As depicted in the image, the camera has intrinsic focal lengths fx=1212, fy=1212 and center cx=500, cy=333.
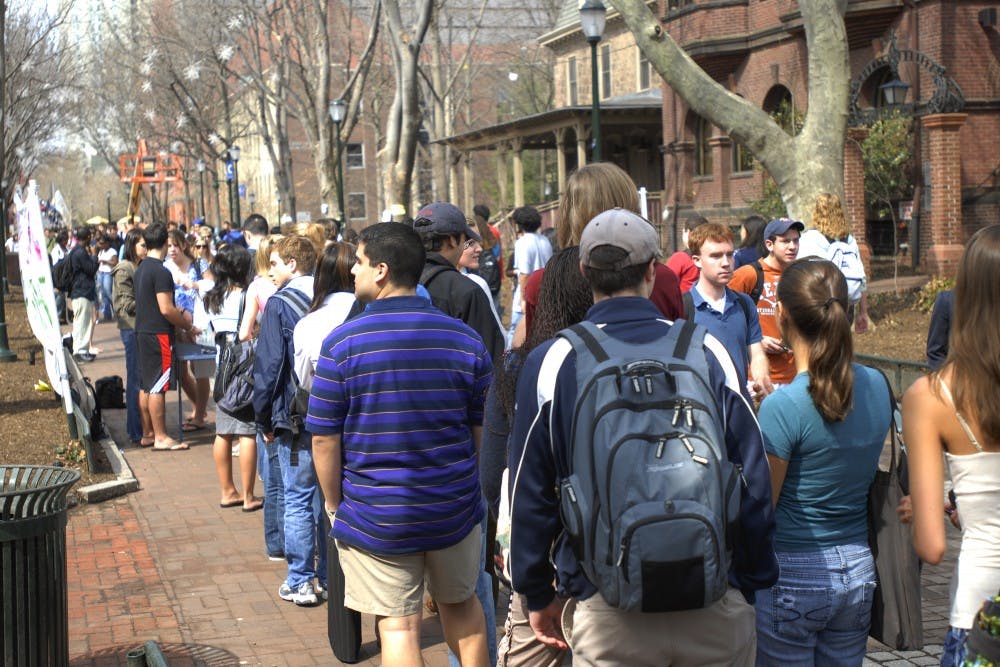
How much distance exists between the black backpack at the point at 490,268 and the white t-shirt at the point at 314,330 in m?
8.81

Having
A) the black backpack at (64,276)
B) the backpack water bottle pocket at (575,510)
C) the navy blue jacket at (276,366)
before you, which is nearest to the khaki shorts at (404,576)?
the backpack water bottle pocket at (575,510)

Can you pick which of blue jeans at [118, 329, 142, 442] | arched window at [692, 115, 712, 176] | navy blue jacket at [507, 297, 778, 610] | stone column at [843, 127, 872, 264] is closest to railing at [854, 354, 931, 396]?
blue jeans at [118, 329, 142, 442]

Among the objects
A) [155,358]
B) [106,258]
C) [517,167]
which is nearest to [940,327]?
[155,358]

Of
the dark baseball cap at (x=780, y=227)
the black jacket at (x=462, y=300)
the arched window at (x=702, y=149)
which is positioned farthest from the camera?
the arched window at (x=702, y=149)

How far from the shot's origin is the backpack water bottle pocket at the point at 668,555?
2820 mm

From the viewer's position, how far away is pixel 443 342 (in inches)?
172

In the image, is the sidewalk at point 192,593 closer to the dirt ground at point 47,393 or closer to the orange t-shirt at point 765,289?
the dirt ground at point 47,393

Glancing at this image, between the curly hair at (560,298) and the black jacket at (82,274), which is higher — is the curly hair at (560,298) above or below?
above

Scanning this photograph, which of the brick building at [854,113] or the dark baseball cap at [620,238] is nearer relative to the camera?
the dark baseball cap at [620,238]

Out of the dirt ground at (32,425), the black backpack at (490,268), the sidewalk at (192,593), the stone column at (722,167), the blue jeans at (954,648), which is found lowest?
the sidewalk at (192,593)

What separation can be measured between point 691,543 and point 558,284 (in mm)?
1244

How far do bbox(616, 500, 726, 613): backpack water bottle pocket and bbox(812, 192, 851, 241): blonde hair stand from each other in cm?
702

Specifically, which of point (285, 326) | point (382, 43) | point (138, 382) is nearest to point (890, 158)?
point (138, 382)

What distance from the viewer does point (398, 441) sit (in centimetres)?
423
